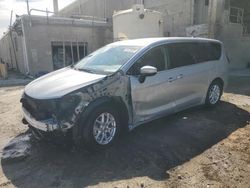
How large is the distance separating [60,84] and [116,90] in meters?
0.89

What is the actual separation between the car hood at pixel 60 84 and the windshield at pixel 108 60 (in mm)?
259

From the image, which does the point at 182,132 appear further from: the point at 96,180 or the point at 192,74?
the point at 96,180

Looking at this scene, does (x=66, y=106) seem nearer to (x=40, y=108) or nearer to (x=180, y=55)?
(x=40, y=108)

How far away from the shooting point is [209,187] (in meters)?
3.35

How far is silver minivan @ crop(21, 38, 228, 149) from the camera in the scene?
3.83 meters

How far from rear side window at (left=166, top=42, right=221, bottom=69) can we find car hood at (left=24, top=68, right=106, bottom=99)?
180 centimetres

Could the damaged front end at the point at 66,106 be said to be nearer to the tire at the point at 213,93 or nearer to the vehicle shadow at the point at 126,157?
the vehicle shadow at the point at 126,157

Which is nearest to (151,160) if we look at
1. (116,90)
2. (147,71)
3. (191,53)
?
(116,90)

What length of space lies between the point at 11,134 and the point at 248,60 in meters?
17.8

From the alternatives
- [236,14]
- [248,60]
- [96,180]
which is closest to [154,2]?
[236,14]

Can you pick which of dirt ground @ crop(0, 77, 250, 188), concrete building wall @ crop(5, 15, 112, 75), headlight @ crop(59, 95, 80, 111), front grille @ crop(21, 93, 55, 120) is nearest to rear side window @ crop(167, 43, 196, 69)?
dirt ground @ crop(0, 77, 250, 188)

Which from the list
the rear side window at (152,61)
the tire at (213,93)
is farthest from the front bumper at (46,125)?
the tire at (213,93)

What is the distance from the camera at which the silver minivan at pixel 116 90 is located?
3826 millimetres

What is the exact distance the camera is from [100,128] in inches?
163
